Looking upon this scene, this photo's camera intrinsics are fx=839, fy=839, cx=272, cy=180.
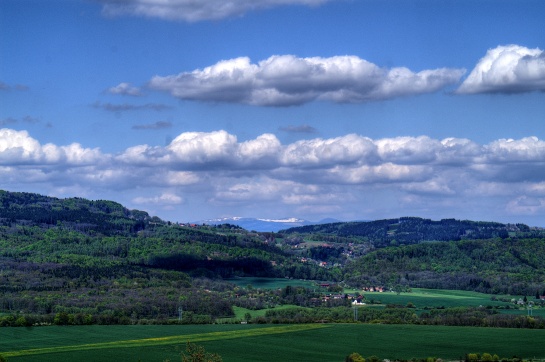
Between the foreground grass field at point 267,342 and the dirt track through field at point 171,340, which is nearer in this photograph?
the foreground grass field at point 267,342

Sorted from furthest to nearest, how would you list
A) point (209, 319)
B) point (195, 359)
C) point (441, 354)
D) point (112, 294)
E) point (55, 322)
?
point (112, 294) < point (209, 319) < point (55, 322) < point (441, 354) < point (195, 359)

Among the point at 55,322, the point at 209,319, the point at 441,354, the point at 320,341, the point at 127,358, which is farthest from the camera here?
the point at 209,319

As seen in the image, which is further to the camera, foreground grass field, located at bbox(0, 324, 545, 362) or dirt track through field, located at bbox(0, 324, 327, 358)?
dirt track through field, located at bbox(0, 324, 327, 358)

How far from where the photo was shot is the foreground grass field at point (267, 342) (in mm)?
105500

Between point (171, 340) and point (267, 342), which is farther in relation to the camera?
point (267, 342)

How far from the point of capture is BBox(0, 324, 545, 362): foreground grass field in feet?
346

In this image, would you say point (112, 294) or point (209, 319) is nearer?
point (209, 319)

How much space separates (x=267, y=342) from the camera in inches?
4754

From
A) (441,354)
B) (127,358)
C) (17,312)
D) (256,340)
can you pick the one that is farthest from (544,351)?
(17,312)

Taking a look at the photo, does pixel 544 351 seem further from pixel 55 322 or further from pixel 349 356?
pixel 55 322

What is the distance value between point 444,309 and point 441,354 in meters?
63.2

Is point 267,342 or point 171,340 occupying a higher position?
point 171,340

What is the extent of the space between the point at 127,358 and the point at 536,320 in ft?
244

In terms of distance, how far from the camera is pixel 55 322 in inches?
5423
